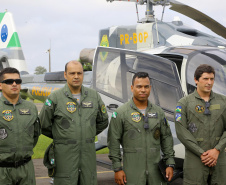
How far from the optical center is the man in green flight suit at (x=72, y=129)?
371 centimetres

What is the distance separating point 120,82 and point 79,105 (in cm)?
178

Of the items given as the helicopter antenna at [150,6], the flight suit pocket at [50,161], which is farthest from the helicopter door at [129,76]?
the helicopter antenna at [150,6]

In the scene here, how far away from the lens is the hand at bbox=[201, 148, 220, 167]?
3.62m

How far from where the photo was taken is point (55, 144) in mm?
3793

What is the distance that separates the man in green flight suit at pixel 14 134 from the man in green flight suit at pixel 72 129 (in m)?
0.25

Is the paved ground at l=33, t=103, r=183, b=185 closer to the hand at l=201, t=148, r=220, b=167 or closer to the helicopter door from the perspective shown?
the helicopter door

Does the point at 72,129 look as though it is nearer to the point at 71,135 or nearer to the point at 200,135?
the point at 71,135

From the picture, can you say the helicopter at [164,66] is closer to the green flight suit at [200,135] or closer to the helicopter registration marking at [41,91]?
the green flight suit at [200,135]

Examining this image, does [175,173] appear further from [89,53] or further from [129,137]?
[89,53]

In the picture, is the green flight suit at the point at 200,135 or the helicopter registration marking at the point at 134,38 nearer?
the green flight suit at the point at 200,135

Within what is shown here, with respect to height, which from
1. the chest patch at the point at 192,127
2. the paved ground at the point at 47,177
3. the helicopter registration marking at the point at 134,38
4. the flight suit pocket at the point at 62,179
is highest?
the helicopter registration marking at the point at 134,38

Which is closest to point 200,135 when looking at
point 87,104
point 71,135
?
point 87,104

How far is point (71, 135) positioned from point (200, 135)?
1.29m

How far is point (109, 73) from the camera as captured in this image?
567cm
